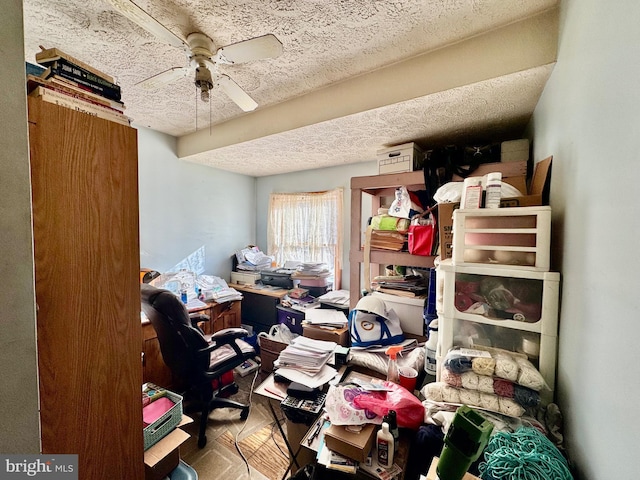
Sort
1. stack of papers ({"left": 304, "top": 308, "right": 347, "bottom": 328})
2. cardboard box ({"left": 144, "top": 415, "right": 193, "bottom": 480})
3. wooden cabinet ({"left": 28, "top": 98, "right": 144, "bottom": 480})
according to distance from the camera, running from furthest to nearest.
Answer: stack of papers ({"left": 304, "top": 308, "right": 347, "bottom": 328}) < cardboard box ({"left": 144, "top": 415, "right": 193, "bottom": 480}) < wooden cabinet ({"left": 28, "top": 98, "right": 144, "bottom": 480})

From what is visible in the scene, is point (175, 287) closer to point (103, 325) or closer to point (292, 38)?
point (103, 325)

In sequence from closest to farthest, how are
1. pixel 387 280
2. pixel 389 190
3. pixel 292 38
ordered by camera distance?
pixel 292 38 → pixel 387 280 → pixel 389 190

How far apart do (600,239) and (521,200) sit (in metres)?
0.50

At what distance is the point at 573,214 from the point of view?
0.85m

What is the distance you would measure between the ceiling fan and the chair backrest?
1.27 m

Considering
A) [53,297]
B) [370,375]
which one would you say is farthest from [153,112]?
[370,375]

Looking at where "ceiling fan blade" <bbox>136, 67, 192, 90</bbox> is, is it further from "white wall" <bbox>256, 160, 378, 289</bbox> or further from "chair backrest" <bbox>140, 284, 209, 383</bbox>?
"white wall" <bbox>256, 160, 378, 289</bbox>

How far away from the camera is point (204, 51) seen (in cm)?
133

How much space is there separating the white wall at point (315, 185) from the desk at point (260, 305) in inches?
31.6

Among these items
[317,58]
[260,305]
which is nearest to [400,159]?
[317,58]

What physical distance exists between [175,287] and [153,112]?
168 centimetres

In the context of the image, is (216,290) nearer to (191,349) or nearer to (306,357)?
(191,349)

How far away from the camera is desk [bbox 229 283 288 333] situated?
2.91 m

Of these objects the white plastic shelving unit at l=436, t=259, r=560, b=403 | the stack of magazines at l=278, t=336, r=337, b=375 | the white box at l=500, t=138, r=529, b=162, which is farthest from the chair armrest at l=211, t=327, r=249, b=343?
the white box at l=500, t=138, r=529, b=162
